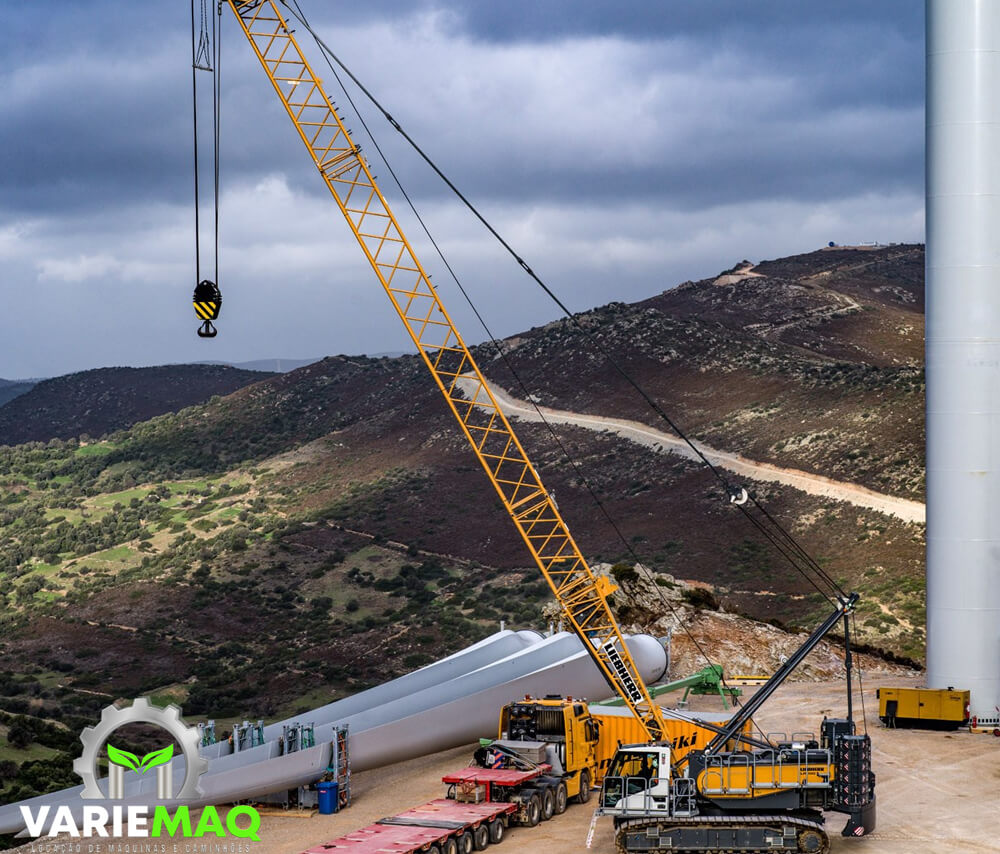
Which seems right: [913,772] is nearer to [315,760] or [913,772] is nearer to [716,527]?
[315,760]

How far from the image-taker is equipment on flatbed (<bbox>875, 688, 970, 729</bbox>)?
4434cm

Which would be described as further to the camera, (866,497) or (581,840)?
(866,497)

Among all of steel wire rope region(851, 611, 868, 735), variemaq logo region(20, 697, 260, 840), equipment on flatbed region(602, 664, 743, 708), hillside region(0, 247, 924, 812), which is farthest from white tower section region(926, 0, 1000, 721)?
variemaq logo region(20, 697, 260, 840)

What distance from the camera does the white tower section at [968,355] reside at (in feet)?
148

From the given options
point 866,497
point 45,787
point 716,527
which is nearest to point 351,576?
point 716,527

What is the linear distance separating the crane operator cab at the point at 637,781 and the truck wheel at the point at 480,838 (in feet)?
10.6

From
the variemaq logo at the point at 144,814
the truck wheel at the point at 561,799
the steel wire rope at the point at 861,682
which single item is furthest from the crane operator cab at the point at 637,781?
the variemaq logo at the point at 144,814

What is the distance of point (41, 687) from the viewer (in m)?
70.6

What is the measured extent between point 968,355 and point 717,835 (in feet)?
77.9

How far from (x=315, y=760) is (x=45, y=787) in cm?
1317

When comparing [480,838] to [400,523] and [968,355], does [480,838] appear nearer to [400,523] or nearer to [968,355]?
[968,355]

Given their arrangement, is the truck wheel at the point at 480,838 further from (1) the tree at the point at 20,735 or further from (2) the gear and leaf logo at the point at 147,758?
(1) the tree at the point at 20,735

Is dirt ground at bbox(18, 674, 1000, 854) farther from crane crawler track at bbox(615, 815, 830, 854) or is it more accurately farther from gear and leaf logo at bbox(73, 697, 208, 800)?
crane crawler track at bbox(615, 815, 830, 854)

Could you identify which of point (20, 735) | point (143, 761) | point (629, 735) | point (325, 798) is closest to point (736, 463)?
point (20, 735)
